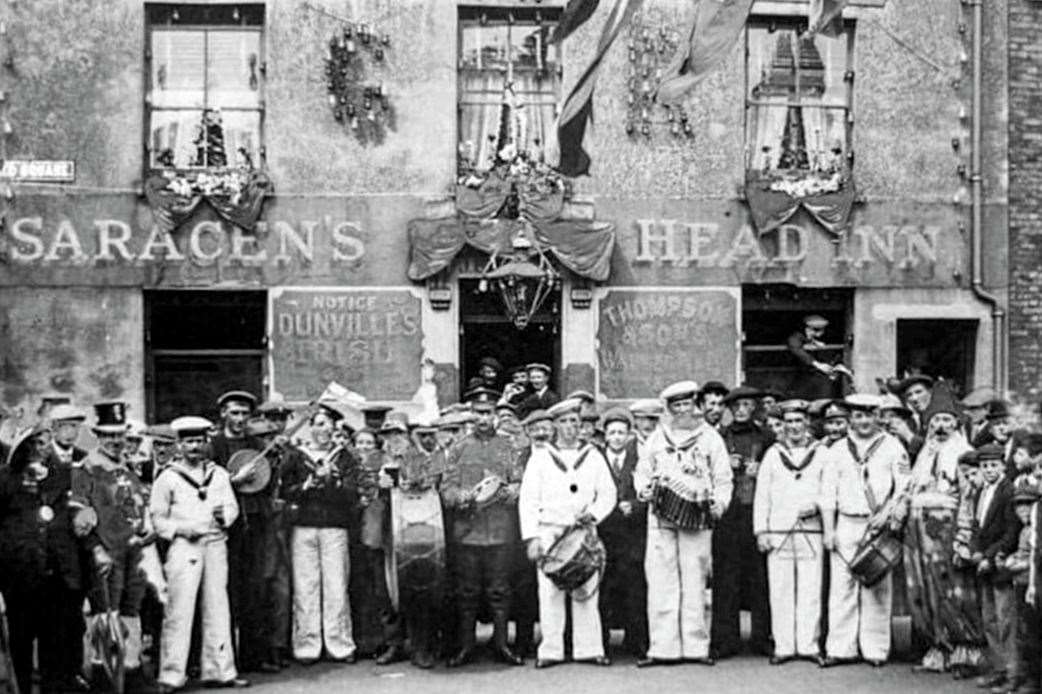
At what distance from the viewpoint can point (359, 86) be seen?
51.2 ft

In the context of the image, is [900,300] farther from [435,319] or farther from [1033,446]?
[1033,446]

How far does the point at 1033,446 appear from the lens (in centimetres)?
920

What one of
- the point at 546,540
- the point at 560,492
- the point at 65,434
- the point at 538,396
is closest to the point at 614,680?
the point at 546,540

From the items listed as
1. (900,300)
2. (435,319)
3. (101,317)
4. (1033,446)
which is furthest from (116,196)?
(1033,446)

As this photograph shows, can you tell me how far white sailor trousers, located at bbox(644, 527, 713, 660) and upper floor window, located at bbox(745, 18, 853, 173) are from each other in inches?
261

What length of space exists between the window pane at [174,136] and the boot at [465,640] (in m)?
7.16

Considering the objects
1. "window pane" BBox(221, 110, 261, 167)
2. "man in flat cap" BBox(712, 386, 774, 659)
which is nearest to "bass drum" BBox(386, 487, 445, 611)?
"man in flat cap" BBox(712, 386, 774, 659)

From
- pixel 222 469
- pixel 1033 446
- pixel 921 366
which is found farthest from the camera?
pixel 921 366

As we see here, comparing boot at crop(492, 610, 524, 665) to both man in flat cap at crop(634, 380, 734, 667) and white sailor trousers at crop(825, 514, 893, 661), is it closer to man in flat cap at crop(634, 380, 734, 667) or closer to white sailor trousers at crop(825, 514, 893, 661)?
man in flat cap at crop(634, 380, 734, 667)

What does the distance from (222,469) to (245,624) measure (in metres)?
1.12

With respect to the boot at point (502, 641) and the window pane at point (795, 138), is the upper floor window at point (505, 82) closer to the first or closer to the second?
the window pane at point (795, 138)

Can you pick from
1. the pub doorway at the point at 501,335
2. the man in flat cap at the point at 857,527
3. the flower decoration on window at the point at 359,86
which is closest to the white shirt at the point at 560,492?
the man in flat cap at the point at 857,527

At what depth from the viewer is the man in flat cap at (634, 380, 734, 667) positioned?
10.4m

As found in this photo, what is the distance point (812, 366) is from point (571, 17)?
5759 mm
